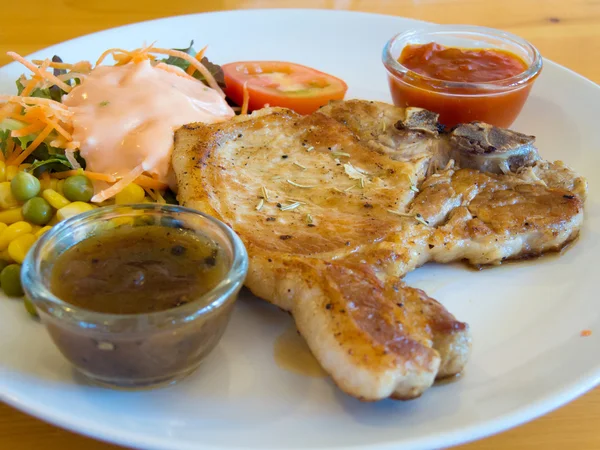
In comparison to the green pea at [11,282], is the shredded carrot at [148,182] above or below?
above

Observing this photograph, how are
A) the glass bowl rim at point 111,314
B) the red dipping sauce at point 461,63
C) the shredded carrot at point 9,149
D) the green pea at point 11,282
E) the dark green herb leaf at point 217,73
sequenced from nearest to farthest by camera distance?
1. the glass bowl rim at point 111,314
2. the green pea at point 11,282
3. the shredded carrot at point 9,149
4. the red dipping sauce at point 461,63
5. the dark green herb leaf at point 217,73

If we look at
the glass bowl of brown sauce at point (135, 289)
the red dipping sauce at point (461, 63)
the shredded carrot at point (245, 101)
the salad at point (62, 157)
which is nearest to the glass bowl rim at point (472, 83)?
the red dipping sauce at point (461, 63)

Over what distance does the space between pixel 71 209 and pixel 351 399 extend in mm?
2201

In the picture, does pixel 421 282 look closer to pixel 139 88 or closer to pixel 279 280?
pixel 279 280

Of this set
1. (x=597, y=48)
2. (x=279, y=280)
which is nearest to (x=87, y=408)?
(x=279, y=280)

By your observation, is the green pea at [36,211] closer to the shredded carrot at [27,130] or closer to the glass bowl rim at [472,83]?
the shredded carrot at [27,130]

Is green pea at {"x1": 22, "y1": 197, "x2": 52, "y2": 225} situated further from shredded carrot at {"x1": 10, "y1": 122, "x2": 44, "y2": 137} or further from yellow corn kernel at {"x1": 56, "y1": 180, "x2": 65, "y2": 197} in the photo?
shredded carrot at {"x1": 10, "y1": 122, "x2": 44, "y2": 137}

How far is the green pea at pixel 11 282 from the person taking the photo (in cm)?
337

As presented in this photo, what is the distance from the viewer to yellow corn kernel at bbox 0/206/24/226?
3900 millimetres

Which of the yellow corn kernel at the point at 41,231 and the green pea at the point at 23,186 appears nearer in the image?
the yellow corn kernel at the point at 41,231

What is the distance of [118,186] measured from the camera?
4.02 meters

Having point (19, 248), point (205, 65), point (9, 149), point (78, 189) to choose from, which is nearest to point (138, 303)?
point (19, 248)

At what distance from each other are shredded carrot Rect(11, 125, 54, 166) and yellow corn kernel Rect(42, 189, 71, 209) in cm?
52

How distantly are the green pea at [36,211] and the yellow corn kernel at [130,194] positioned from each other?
1.51 feet
